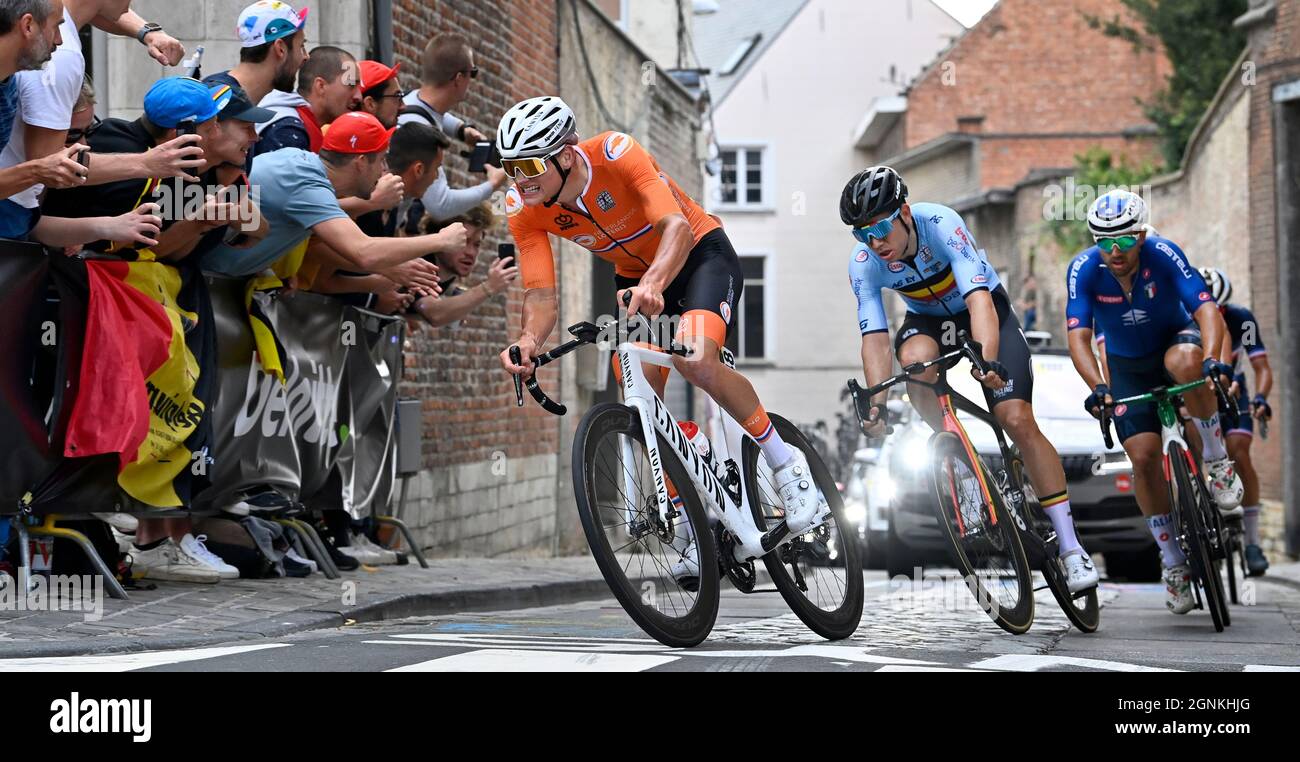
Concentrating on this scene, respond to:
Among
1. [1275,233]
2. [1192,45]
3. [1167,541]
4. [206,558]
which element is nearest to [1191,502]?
[1167,541]

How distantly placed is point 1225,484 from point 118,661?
6353 millimetres

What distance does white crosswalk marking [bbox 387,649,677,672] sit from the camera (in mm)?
5035

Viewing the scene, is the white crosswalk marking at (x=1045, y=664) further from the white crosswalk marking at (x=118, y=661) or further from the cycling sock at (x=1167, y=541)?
the cycling sock at (x=1167, y=541)

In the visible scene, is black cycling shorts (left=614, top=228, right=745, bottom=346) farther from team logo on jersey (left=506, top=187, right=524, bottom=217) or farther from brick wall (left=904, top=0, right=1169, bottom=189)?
brick wall (left=904, top=0, right=1169, bottom=189)

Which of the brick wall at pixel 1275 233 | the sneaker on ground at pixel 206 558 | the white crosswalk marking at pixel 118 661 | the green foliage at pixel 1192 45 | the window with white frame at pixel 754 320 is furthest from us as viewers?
the window with white frame at pixel 754 320

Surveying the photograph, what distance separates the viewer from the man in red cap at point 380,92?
→ 29.8 ft

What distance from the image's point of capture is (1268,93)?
20.7 metres

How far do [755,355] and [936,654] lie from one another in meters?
44.9

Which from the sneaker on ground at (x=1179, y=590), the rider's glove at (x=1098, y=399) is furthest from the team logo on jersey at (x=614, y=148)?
the sneaker on ground at (x=1179, y=590)

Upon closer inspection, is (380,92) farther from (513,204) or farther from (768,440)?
(768,440)

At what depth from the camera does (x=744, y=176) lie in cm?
5025

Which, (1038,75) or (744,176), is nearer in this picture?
(1038,75)

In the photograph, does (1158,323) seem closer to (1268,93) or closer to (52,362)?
(52,362)

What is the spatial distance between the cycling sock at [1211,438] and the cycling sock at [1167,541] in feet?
2.87
